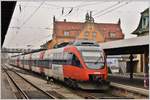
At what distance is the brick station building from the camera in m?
77.8

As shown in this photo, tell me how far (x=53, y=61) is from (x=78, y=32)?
56.0 meters

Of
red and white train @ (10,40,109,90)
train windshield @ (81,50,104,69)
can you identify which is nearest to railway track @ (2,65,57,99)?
red and white train @ (10,40,109,90)

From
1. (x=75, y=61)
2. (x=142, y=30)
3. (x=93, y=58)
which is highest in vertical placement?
(x=142, y=30)

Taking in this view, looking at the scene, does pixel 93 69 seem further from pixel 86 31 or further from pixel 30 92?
pixel 86 31

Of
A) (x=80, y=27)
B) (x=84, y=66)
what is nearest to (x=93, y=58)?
(x=84, y=66)

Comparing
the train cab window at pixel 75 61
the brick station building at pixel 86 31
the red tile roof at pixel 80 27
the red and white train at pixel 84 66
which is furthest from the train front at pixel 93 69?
the red tile roof at pixel 80 27

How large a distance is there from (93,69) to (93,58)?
0.71m

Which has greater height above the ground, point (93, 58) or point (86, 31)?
point (86, 31)

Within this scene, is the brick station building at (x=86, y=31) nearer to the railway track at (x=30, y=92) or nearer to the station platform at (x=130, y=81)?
the station platform at (x=130, y=81)

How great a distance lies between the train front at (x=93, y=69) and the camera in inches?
731

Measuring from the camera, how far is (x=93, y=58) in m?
19.2

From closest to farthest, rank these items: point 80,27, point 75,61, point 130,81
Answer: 1. point 75,61
2. point 130,81
3. point 80,27

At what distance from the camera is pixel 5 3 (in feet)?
41.0

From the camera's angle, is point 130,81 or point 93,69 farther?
point 130,81
